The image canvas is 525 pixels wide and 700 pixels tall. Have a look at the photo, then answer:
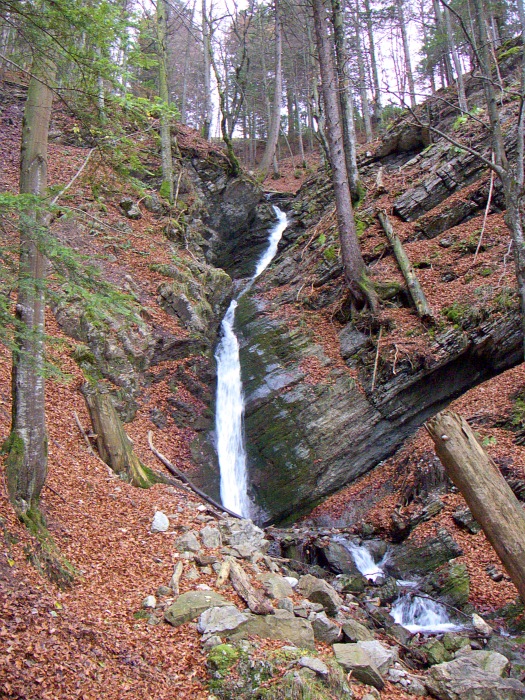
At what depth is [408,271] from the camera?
461 inches

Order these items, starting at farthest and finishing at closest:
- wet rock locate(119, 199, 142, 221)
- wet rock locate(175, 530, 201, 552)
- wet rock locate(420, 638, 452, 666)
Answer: wet rock locate(119, 199, 142, 221), wet rock locate(175, 530, 201, 552), wet rock locate(420, 638, 452, 666)

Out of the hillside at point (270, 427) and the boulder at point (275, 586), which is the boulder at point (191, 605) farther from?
the boulder at point (275, 586)

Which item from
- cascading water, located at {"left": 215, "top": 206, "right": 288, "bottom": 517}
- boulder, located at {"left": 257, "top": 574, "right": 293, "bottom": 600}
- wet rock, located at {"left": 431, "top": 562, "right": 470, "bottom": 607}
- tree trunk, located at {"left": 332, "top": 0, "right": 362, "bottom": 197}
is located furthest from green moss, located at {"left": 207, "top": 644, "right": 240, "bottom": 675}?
tree trunk, located at {"left": 332, "top": 0, "right": 362, "bottom": 197}

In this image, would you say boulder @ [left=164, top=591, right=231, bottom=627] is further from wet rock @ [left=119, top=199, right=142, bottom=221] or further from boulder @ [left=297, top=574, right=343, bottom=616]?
wet rock @ [left=119, top=199, right=142, bottom=221]

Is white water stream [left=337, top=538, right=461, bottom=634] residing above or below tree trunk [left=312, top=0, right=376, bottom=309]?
below

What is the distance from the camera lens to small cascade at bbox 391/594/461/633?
20.2 feet

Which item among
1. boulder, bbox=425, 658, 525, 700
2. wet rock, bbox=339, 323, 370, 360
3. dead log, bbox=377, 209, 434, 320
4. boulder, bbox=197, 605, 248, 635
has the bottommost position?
boulder, bbox=425, 658, 525, 700

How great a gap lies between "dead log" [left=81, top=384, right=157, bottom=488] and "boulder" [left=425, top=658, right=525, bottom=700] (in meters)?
4.85

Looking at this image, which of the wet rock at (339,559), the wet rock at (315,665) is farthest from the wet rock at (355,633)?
the wet rock at (339,559)

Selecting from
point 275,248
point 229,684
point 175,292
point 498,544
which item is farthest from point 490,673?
point 275,248

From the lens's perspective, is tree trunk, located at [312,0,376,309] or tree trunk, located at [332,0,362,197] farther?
tree trunk, located at [332,0,362,197]

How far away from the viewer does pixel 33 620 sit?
357 centimetres

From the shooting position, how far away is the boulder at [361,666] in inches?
164

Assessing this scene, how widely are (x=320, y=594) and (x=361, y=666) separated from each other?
1529 millimetres
